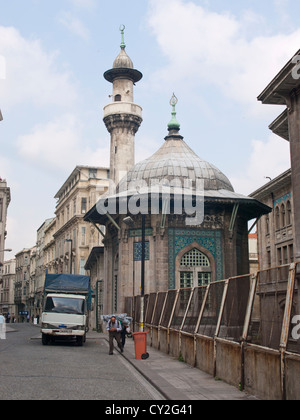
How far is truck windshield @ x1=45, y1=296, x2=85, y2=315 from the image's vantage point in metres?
23.4

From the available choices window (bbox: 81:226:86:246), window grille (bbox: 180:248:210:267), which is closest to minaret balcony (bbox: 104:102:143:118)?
window (bbox: 81:226:86:246)

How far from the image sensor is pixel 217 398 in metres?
9.68

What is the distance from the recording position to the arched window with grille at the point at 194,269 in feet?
102

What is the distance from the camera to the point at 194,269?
31.0 metres

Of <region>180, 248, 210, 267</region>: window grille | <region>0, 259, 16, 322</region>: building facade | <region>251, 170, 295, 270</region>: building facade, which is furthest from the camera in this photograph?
<region>0, 259, 16, 322</region>: building facade

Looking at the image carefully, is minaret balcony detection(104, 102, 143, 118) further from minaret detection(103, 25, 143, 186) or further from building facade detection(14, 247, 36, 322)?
building facade detection(14, 247, 36, 322)

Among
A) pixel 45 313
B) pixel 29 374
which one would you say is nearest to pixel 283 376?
pixel 29 374

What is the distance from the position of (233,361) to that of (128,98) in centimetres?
4048

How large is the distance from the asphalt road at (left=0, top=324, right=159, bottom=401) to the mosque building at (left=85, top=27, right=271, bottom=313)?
12.6m

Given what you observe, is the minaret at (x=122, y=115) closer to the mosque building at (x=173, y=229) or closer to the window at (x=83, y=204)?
the mosque building at (x=173, y=229)

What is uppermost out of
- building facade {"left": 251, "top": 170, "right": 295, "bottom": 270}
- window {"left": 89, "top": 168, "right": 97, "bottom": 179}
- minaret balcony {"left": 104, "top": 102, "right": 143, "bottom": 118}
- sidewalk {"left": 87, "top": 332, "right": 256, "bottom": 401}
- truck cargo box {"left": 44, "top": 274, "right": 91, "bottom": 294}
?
minaret balcony {"left": 104, "top": 102, "right": 143, "bottom": 118}

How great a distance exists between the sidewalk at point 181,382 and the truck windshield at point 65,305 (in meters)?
6.81

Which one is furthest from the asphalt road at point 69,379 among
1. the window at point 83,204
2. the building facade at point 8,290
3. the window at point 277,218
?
the building facade at point 8,290

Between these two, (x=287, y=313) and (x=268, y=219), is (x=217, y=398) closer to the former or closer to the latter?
(x=287, y=313)
